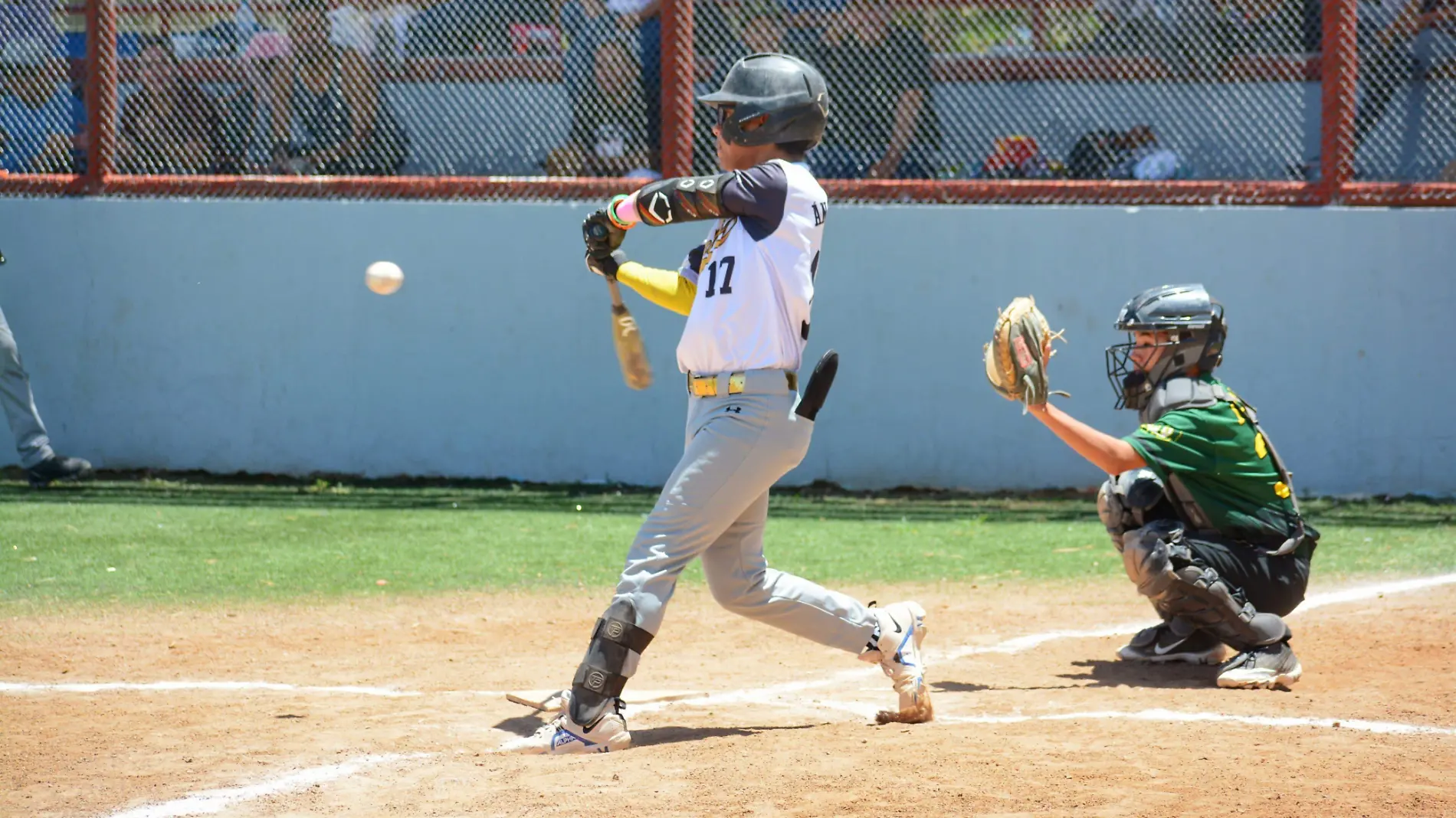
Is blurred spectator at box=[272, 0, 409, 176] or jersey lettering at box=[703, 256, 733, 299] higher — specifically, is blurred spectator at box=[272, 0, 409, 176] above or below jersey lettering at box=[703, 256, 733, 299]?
above

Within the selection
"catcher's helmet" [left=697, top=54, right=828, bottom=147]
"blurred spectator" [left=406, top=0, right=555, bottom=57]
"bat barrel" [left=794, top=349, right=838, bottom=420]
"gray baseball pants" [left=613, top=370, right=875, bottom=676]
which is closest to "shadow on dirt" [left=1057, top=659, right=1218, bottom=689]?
"gray baseball pants" [left=613, top=370, right=875, bottom=676]

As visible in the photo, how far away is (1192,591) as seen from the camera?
5074 mm

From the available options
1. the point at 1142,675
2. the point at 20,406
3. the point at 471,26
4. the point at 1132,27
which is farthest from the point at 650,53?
the point at 1142,675

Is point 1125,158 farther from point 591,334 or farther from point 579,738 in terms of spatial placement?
point 579,738

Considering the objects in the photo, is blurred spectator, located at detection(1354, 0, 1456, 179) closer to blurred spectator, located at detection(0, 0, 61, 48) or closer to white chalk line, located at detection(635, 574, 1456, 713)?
white chalk line, located at detection(635, 574, 1456, 713)

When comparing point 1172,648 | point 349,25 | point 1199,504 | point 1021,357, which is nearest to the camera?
point 1021,357

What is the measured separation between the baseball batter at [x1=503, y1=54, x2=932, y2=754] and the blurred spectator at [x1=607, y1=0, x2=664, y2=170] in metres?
5.69

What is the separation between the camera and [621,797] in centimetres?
360

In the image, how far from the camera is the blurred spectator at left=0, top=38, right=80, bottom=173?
10570 mm

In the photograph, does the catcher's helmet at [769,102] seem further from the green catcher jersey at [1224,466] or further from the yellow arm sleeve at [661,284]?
the green catcher jersey at [1224,466]

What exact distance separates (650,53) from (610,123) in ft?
1.81

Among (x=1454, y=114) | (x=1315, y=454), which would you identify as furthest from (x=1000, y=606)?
(x=1454, y=114)

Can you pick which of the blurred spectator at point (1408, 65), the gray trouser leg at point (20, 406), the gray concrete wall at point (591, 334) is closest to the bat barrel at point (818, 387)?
the gray concrete wall at point (591, 334)

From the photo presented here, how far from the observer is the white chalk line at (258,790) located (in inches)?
141
